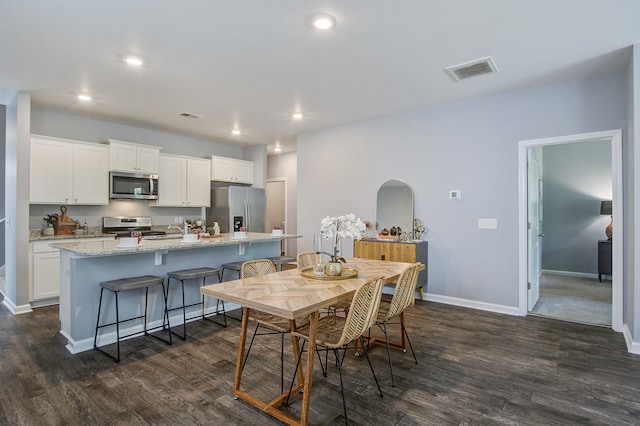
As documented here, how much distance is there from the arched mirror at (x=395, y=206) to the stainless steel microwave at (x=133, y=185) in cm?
366

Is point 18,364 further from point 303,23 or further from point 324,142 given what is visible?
point 324,142

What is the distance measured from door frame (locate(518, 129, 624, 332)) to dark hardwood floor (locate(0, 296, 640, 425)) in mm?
416

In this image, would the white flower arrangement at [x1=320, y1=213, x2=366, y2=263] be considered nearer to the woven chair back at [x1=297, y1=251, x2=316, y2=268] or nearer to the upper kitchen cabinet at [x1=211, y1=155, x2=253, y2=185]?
the woven chair back at [x1=297, y1=251, x2=316, y2=268]

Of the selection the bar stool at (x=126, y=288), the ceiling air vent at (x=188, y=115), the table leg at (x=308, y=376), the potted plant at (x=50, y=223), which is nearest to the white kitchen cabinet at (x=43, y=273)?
the potted plant at (x=50, y=223)

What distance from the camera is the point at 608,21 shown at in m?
2.62

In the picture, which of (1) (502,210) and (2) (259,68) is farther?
(1) (502,210)

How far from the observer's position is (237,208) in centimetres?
647

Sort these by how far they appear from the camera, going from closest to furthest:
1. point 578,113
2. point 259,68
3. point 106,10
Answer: point 106,10 → point 259,68 → point 578,113

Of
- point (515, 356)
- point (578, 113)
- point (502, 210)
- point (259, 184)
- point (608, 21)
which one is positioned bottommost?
point (515, 356)

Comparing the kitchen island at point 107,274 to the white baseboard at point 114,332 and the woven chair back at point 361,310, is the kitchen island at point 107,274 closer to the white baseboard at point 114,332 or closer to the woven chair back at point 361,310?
the white baseboard at point 114,332

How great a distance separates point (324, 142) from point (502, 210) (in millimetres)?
2981

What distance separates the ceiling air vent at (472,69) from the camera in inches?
132

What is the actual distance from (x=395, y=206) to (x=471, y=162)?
46.8 inches

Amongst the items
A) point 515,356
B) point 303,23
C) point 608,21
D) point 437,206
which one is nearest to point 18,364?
point 303,23
